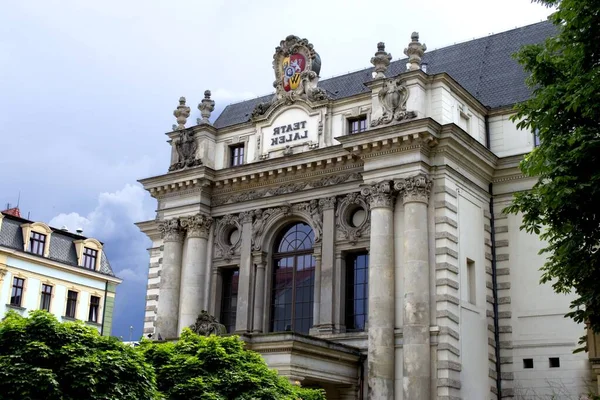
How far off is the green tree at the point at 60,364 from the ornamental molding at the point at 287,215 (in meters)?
16.1

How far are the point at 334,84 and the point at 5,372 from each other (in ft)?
102

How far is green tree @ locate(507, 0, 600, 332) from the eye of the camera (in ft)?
63.7

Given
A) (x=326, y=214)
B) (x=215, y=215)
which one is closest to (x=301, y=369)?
(x=326, y=214)

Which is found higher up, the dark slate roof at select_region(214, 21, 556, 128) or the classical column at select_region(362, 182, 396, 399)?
the dark slate roof at select_region(214, 21, 556, 128)

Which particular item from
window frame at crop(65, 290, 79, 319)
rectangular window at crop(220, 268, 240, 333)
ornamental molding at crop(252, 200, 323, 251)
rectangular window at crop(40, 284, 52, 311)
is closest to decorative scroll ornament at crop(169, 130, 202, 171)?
ornamental molding at crop(252, 200, 323, 251)

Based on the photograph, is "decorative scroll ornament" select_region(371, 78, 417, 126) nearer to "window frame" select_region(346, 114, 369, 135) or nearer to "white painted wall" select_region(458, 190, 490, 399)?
"window frame" select_region(346, 114, 369, 135)

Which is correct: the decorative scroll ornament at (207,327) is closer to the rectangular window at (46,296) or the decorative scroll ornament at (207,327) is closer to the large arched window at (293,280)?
the large arched window at (293,280)

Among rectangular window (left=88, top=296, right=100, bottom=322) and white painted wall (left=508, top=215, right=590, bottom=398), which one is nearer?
white painted wall (left=508, top=215, right=590, bottom=398)

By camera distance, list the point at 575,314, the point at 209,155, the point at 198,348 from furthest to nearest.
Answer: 1. the point at 209,155
2. the point at 198,348
3. the point at 575,314

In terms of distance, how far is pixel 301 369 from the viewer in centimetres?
3041

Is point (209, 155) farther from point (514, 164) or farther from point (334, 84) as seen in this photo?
point (514, 164)

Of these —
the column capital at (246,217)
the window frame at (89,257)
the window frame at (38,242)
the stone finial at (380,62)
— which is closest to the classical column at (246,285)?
the column capital at (246,217)

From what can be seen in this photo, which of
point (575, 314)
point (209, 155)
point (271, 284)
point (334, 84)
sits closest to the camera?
point (575, 314)

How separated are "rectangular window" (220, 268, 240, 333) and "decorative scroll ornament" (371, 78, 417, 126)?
33.9 feet
